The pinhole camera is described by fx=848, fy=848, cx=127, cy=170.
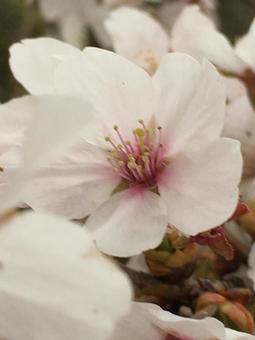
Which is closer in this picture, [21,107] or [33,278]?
[33,278]

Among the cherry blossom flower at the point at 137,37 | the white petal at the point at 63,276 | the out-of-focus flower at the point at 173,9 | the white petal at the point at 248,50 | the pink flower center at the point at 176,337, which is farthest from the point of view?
the out-of-focus flower at the point at 173,9

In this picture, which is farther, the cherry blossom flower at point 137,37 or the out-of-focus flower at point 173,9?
the out-of-focus flower at point 173,9

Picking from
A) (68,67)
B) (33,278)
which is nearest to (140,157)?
(68,67)

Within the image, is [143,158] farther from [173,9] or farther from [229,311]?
[173,9]

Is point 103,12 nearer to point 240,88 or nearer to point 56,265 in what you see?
point 240,88

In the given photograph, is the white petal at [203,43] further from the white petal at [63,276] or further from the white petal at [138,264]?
the white petal at [63,276]

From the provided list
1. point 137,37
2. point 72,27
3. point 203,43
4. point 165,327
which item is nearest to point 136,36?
point 137,37

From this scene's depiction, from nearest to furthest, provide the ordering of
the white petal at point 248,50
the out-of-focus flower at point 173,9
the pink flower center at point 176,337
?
the pink flower center at point 176,337, the white petal at point 248,50, the out-of-focus flower at point 173,9

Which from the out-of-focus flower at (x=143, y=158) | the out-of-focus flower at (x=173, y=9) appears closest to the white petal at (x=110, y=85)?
the out-of-focus flower at (x=143, y=158)
